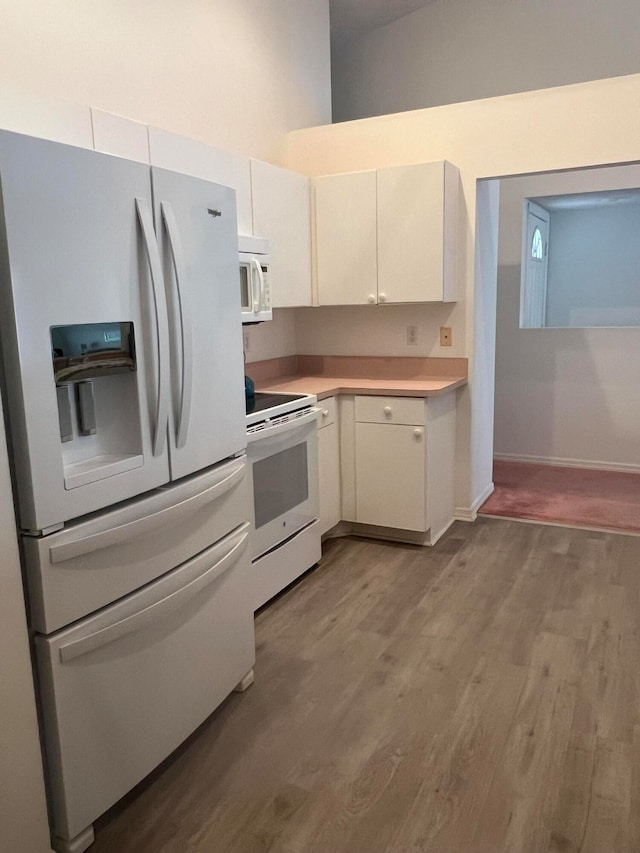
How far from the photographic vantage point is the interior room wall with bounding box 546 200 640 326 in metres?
5.88

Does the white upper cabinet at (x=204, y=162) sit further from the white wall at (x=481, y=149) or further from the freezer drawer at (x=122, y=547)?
the freezer drawer at (x=122, y=547)

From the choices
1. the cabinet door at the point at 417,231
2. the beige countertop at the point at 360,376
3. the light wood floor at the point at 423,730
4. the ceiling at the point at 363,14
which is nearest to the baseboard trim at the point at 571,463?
the beige countertop at the point at 360,376

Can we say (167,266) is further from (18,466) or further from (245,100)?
(245,100)

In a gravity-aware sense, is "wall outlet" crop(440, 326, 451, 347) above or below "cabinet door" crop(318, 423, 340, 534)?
above

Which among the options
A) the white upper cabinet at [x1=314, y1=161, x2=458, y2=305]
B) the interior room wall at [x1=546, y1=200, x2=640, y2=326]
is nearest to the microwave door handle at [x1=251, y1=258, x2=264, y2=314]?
the white upper cabinet at [x1=314, y1=161, x2=458, y2=305]

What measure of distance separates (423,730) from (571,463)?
3.72 m

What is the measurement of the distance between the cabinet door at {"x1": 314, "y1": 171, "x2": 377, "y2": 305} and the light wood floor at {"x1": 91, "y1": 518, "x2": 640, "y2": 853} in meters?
1.65

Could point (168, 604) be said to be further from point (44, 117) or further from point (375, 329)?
point (375, 329)

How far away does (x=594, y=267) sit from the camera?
239 inches

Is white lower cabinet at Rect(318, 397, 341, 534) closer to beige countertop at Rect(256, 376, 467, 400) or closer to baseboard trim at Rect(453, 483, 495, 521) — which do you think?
beige countertop at Rect(256, 376, 467, 400)

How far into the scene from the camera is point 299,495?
3.14m

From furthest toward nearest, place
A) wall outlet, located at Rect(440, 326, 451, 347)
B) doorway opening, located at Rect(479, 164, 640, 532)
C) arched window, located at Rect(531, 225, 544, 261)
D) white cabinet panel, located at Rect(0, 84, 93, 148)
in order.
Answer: arched window, located at Rect(531, 225, 544, 261), doorway opening, located at Rect(479, 164, 640, 532), wall outlet, located at Rect(440, 326, 451, 347), white cabinet panel, located at Rect(0, 84, 93, 148)

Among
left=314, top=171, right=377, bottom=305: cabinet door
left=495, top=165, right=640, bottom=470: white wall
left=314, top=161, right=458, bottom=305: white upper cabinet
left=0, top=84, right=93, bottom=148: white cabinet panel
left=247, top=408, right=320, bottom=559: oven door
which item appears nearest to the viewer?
left=0, top=84, right=93, bottom=148: white cabinet panel

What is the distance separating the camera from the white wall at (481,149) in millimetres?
3354
